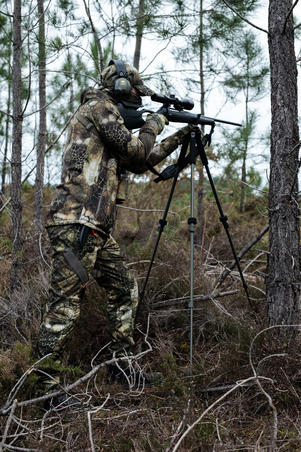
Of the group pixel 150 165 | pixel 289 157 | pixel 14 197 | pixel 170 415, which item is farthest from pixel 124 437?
pixel 14 197

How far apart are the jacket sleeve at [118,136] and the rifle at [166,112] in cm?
15

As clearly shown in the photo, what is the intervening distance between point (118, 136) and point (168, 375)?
165 cm

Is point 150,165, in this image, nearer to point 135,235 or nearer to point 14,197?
point 14,197

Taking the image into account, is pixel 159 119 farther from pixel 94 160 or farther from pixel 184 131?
pixel 94 160

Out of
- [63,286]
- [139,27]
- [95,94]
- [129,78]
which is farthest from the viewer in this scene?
[139,27]

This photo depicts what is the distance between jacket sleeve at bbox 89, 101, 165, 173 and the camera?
10.4ft

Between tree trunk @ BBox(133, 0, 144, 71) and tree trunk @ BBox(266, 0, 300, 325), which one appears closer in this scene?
tree trunk @ BBox(266, 0, 300, 325)

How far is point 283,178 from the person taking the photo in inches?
133

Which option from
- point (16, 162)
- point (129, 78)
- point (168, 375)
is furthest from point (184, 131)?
point (168, 375)

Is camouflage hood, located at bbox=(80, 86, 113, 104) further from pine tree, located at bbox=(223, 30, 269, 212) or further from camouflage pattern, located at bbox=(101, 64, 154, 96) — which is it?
pine tree, located at bbox=(223, 30, 269, 212)

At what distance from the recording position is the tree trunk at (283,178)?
3336mm

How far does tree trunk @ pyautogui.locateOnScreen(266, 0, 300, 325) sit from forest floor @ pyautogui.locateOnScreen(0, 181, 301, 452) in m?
0.19

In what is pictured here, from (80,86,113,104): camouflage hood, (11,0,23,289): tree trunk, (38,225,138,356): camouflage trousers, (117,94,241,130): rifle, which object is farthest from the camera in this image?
(11,0,23,289): tree trunk

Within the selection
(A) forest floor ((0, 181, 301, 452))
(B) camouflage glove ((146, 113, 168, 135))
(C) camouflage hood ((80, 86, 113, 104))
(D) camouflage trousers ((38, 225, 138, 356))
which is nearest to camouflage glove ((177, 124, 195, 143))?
(B) camouflage glove ((146, 113, 168, 135))
